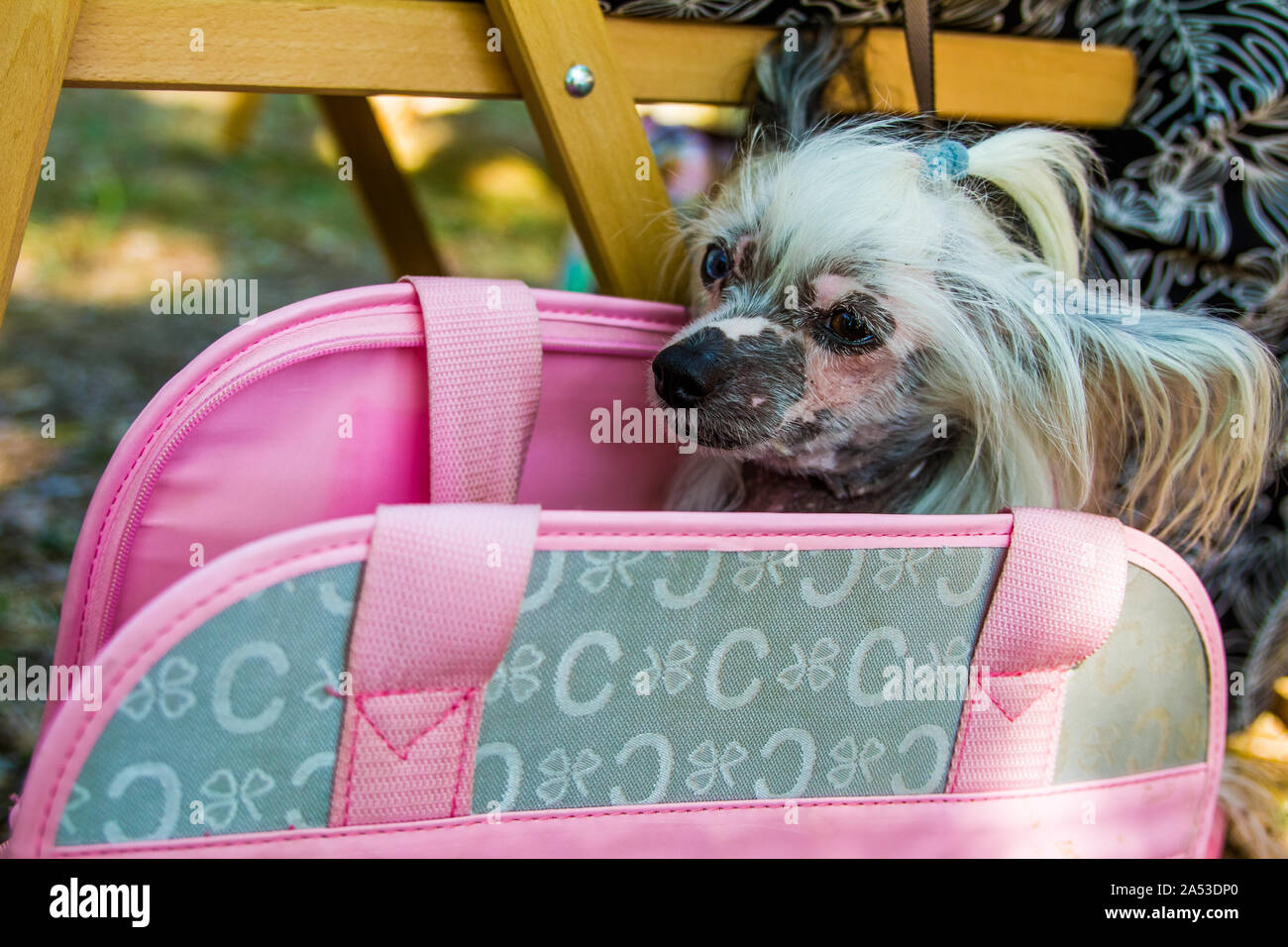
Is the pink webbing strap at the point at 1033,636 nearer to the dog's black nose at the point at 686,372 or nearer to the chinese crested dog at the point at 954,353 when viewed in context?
the chinese crested dog at the point at 954,353

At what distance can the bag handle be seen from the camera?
0.90m

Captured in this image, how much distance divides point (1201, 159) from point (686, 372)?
0.62m

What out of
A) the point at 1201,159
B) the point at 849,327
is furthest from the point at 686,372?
the point at 1201,159

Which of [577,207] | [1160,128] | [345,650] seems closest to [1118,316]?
[1160,128]

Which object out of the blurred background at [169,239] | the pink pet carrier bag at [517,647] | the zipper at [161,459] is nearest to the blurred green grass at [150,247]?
the blurred background at [169,239]

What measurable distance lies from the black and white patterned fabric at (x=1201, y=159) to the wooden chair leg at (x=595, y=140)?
0.19 metres

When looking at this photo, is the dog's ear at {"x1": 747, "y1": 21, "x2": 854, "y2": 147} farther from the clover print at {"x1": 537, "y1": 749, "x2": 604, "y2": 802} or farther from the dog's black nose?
the clover print at {"x1": 537, "y1": 749, "x2": 604, "y2": 802}

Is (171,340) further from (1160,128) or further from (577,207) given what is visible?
(1160,128)

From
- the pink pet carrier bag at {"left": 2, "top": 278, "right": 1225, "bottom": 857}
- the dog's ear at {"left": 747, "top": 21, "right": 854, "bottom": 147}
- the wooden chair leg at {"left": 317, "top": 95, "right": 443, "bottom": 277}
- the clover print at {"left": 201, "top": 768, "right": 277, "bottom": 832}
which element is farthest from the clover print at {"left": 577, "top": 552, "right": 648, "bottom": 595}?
the wooden chair leg at {"left": 317, "top": 95, "right": 443, "bottom": 277}

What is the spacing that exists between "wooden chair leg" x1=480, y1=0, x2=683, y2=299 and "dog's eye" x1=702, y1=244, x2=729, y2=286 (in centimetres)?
5

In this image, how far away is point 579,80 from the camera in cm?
84

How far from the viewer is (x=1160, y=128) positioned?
41.2 inches

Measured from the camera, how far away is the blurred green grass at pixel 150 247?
1.50 m

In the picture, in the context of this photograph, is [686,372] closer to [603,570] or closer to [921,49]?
[603,570]
